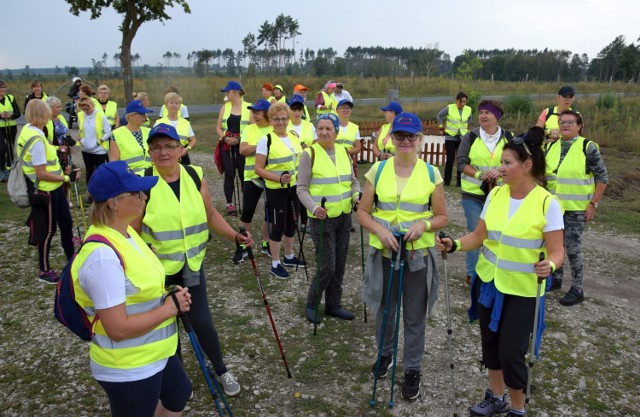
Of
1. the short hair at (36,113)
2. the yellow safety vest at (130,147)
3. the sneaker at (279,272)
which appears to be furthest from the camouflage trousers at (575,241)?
the short hair at (36,113)

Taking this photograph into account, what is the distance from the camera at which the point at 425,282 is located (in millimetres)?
3994

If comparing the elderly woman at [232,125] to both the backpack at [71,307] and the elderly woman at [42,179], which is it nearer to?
the elderly woman at [42,179]

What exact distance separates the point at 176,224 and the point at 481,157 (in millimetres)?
3669

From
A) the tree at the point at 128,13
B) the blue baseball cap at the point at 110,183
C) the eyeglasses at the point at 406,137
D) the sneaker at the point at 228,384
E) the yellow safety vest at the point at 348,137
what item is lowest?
the sneaker at the point at 228,384

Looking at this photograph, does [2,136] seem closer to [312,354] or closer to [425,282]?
[312,354]

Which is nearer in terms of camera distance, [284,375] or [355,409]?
[355,409]

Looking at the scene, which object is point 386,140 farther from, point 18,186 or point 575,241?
point 18,186

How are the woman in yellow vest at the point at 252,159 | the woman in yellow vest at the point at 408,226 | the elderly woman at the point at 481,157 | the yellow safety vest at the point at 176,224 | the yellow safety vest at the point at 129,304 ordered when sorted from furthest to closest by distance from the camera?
the woman in yellow vest at the point at 252,159
the elderly woman at the point at 481,157
the woman in yellow vest at the point at 408,226
the yellow safety vest at the point at 176,224
the yellow safety vest at the point at 129,304

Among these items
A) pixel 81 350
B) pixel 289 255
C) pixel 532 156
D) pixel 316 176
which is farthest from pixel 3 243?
pixel 532 156

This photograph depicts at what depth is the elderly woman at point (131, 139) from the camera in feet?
21.6

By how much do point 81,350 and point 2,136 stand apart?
8933 mm

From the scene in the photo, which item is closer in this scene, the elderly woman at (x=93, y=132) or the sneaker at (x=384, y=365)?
the sneaker at (x=384, y=365)

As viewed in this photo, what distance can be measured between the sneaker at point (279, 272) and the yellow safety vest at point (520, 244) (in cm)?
346

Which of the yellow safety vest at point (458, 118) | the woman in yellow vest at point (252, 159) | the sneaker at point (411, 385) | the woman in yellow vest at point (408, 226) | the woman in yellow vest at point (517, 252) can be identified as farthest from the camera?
the yellow safety vest at point (458, 118)
